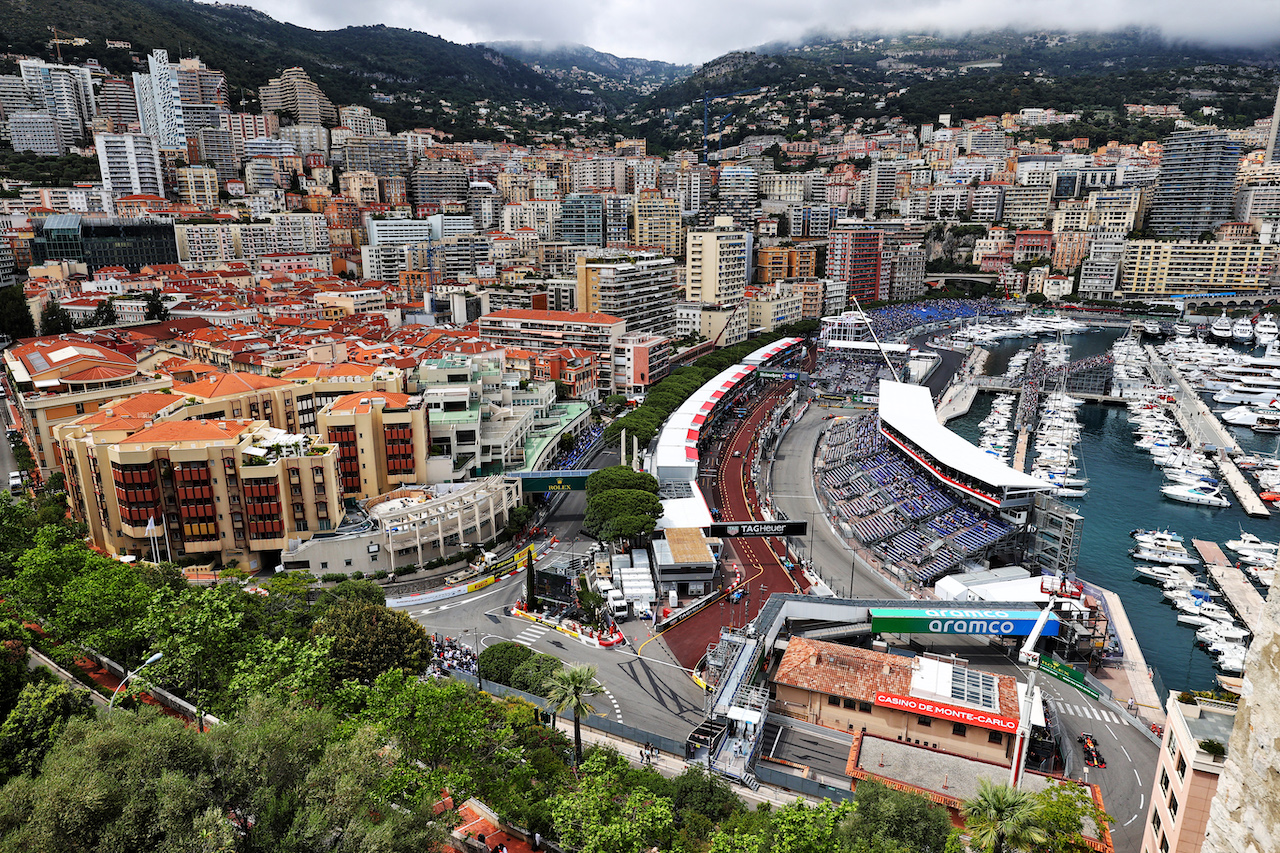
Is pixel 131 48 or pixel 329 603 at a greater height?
pixel 131 48

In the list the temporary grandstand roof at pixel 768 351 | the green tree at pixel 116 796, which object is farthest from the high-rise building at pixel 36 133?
the green tree at pixel 116 796

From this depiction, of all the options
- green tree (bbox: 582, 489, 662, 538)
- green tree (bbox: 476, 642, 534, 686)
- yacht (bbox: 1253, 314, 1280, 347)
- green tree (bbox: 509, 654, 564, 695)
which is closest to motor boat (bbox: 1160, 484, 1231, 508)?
green tree (bbox: 582, 489, 662, 538)

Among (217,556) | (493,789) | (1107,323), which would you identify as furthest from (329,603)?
(1107,323)

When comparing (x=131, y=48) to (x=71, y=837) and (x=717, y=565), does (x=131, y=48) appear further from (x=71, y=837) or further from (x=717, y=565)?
(x=71, y=837)

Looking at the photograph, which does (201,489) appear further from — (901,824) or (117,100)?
(117,100)

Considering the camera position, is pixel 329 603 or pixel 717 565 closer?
pixel 329 603
